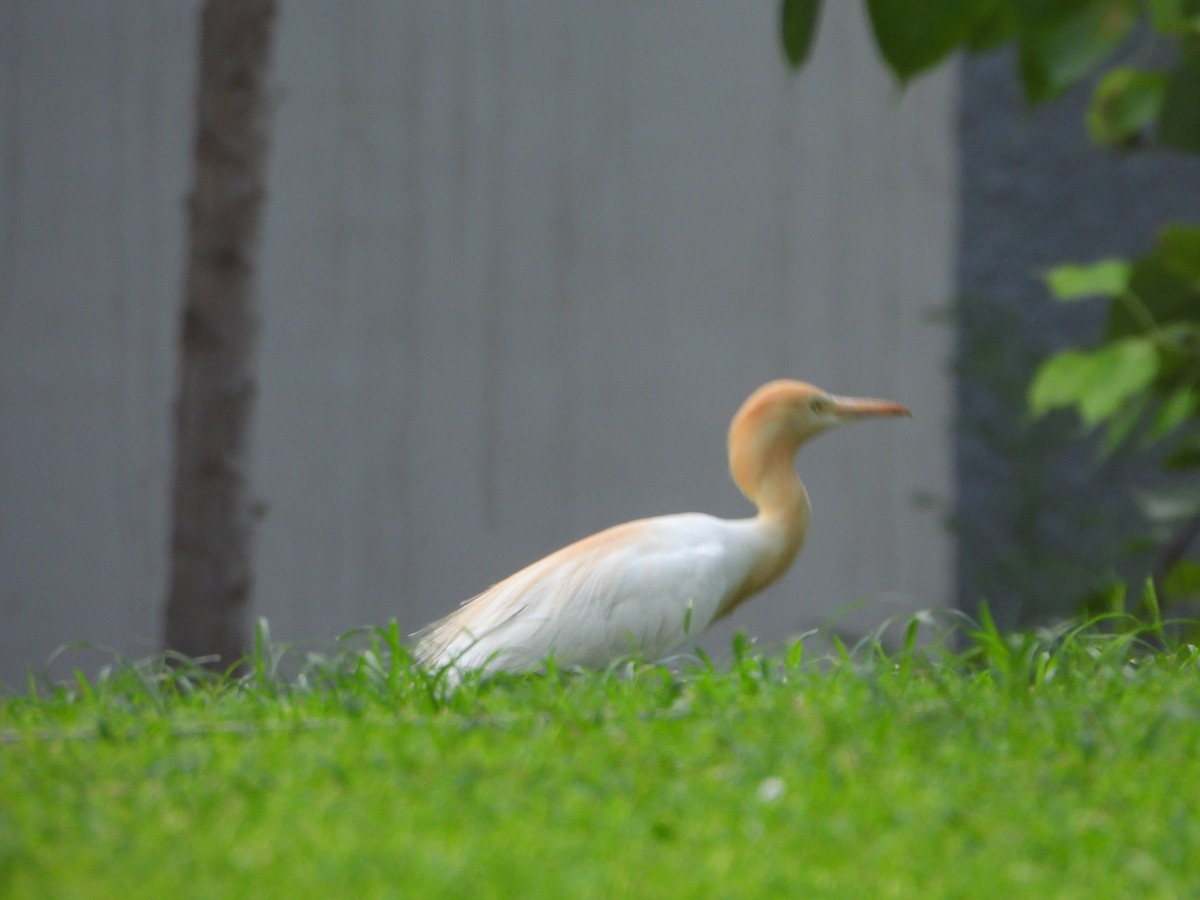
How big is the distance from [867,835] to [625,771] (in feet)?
1.00

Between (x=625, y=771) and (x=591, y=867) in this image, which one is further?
(x=625, y=771)

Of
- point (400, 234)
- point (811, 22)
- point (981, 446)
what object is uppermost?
point (811, 22)

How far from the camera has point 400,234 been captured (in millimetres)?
4578

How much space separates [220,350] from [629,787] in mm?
1968

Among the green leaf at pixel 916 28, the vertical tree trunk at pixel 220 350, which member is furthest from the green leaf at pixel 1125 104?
the vertical tree trunk at pixel 220 350

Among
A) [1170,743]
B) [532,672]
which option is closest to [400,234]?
[532,672]

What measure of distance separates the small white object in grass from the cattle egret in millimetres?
682

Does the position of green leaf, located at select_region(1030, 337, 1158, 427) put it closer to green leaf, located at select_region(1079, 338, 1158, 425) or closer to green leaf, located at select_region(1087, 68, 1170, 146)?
green leaf, located at select_region(1079, 338, 1158, 425)

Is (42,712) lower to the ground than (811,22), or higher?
lower

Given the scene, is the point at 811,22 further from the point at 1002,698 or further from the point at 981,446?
the point at 981,446

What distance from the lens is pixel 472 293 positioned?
4.65 metres

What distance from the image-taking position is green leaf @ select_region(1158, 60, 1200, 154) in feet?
8.95

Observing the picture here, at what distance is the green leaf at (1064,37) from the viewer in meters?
1.88

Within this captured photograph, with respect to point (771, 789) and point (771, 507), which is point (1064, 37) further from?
point (771, 789)
